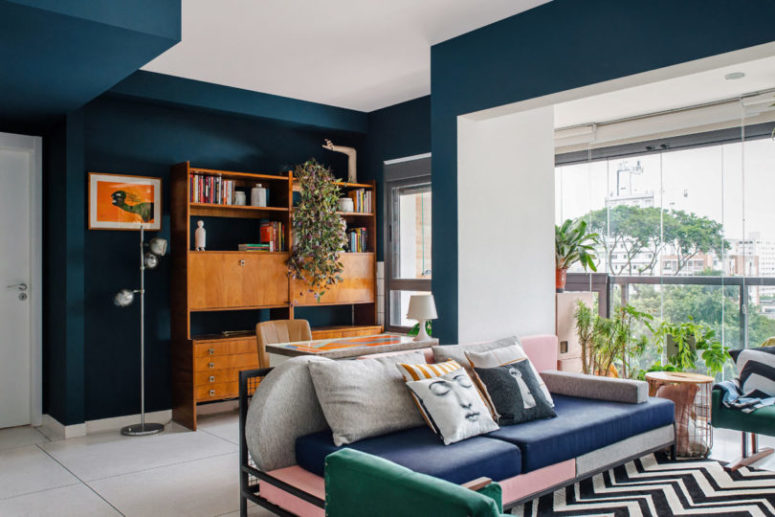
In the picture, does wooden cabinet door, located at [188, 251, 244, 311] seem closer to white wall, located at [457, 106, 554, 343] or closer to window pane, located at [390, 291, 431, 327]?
window pane, located at [390, 291, 431, 327]

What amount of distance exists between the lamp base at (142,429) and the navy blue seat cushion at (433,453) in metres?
2.52

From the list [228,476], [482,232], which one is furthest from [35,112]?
[482,232]

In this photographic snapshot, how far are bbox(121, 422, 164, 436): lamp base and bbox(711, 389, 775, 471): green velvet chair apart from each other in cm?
418

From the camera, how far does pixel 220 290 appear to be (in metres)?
5.44

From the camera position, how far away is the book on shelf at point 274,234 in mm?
5824

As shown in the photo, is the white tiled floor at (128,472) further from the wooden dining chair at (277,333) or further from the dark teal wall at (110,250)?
the wooden dining chair at (277,333)

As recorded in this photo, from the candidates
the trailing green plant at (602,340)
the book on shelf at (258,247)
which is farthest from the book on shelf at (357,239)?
the trailing green plant at (602,340)

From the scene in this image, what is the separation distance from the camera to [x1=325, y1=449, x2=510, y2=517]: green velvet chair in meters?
1.56

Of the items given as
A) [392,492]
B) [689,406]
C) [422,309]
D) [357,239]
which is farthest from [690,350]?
[392,492]

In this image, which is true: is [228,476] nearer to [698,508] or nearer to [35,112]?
[698,508]

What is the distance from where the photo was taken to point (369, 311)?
261 inches

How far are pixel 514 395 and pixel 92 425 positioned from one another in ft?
12.0

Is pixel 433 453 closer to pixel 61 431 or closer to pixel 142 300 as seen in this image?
pixel 142 300

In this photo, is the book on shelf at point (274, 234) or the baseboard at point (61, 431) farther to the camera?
the book on shelf at point (274, 234)
